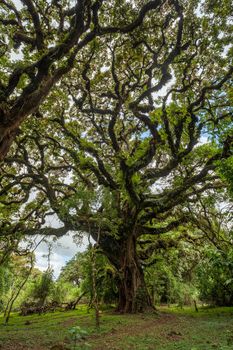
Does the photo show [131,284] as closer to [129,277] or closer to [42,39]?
[129,277]

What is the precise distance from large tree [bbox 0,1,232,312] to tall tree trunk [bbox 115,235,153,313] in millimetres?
49

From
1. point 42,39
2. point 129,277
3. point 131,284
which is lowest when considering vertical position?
point 131,284

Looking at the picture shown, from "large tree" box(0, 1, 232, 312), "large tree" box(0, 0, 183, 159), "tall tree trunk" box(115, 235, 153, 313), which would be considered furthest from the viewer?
"tall tree trunk" box(115, 235, 153, 313)

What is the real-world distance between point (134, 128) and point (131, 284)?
7525 millimetres

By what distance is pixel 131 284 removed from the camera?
1322 cm

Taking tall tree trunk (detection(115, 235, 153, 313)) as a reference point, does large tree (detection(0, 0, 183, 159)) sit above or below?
above

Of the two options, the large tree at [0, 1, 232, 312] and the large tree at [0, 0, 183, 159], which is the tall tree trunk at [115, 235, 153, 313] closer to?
the large tree at [0, 1, 232, 312]

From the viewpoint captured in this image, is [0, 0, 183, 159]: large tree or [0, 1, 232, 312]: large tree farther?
[0, 1, 232, 312]: large tree

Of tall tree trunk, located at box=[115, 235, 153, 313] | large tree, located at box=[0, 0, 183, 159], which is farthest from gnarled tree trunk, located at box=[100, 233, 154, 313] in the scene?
large tree, located at box=[0, 0, 183, 159]

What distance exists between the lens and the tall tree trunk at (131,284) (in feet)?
42.4

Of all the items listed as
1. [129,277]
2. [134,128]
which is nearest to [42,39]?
[134,128]

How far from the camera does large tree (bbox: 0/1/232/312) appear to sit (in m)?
9.65

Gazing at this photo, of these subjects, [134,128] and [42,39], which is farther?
[134,128]

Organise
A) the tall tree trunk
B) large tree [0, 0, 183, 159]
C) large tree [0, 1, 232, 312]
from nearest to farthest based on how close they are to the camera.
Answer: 1. large tree [0, 0, 183, 159]
2. large tree [0, 1, 232, 312]
3. the tall tree trunk
